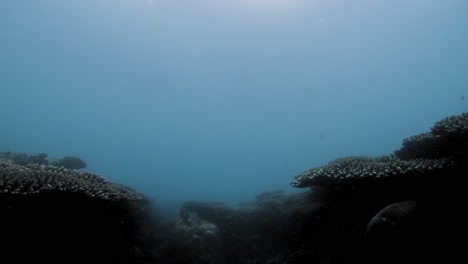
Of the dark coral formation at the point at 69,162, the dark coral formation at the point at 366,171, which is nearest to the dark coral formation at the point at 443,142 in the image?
the dark coral formation at the point at 366,171

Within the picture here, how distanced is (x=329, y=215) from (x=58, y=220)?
558 cm

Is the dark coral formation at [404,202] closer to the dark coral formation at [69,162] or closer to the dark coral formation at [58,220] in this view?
the dark coral formation at [58,220]

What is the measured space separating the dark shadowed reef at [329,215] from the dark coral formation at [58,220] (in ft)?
0.05

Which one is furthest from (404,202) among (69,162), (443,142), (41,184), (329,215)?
(69,162)

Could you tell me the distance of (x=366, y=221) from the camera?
20.3ft

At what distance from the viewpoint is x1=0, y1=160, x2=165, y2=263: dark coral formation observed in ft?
16.9

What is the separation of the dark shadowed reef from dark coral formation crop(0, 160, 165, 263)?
16 mm

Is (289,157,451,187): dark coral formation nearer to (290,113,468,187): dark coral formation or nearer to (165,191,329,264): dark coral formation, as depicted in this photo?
(290,113,468,187): dark coral formation

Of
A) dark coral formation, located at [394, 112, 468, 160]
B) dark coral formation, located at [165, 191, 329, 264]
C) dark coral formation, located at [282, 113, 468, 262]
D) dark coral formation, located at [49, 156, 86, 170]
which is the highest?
dark coral formation, located at [49, 156, 86, 170]

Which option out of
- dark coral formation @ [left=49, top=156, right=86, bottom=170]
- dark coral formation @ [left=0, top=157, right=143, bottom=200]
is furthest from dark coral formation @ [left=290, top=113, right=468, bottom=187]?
dark coral formation @ [left=49, top=156, right=86, bottom=170]

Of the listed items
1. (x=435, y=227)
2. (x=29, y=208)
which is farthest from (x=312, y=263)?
(x=29, y=208)

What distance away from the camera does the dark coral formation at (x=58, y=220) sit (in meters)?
5.16

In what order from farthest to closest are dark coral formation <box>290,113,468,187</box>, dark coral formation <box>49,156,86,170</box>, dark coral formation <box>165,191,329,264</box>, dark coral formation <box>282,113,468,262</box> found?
→ dark coral formation <box>49,156,86,170</box>, dark coral formation <box>165,191,329,264</box>, dark coral formation <box>290,113,468,187</box>, dark coral formation <box>282,113,468,262</box>

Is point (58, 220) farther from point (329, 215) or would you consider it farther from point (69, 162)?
point (69, 162)
